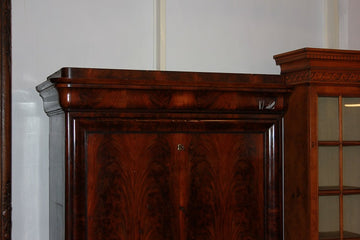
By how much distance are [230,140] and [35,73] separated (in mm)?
976

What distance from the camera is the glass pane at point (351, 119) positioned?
8.02 ft

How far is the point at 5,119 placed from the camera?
2.32 metres

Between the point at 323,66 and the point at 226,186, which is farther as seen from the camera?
the point at 323,66

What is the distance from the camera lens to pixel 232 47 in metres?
2.74

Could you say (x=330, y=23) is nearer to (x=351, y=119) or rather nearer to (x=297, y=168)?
(x=351, y=119)

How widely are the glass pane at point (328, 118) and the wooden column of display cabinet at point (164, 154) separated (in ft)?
0.86

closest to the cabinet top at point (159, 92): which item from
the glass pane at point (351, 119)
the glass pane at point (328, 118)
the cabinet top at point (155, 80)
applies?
the cabinet top at point (155, 80)

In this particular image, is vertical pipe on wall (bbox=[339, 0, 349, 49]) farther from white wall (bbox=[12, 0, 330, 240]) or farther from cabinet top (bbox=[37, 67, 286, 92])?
cabinet top (bbox=[37, 67, 286, 92])

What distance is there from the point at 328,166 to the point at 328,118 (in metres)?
0.23

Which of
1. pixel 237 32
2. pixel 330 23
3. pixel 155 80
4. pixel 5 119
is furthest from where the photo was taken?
pixel 330 23

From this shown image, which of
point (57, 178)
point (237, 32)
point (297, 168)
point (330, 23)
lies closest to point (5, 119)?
point (57, 178)

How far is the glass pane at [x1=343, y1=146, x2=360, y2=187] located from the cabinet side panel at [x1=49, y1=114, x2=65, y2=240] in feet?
4.41

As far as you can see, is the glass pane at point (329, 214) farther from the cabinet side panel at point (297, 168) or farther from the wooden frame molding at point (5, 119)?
the wooden frame molding at point (5, 119)

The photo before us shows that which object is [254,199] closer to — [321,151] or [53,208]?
[321,151]
